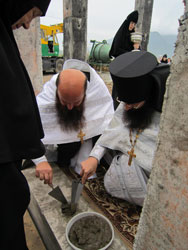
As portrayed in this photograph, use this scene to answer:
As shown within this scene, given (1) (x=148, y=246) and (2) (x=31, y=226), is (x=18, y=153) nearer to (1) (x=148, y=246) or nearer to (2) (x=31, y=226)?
(1) (x=148, y=246)

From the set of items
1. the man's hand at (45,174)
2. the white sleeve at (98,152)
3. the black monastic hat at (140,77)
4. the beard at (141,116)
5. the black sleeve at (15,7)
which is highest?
the black sleeve at (15,7)

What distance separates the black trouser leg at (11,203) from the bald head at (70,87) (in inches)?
40.8

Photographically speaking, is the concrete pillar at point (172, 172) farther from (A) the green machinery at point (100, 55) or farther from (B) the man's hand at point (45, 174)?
(A) the green machinery at point (100, 55)

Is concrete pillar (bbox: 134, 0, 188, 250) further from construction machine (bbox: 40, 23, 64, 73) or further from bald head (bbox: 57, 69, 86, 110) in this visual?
construction machine (bbox: 40, 23, 64, 73)

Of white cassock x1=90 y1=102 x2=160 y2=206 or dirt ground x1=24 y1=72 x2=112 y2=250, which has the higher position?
white cassock x1=90 y1=102 x2=160 y2=206

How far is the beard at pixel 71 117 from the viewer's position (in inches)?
96.0

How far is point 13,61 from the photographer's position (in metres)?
1.05

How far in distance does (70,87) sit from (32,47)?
78.3 inches

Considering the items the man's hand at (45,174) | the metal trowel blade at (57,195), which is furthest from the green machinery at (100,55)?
the metal trowel blade at (57,195)

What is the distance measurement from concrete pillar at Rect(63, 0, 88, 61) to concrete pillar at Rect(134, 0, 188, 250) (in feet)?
17.4

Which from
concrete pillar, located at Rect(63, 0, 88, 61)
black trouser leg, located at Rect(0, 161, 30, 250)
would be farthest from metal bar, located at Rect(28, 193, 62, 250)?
concrete pillar, located at Rect(63, 0, 88, 61)

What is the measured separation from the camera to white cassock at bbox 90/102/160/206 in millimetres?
1911

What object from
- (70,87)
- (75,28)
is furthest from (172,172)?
(75,28)

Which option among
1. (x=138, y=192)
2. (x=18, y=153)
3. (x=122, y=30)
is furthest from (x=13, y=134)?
(x=122, y=30)
